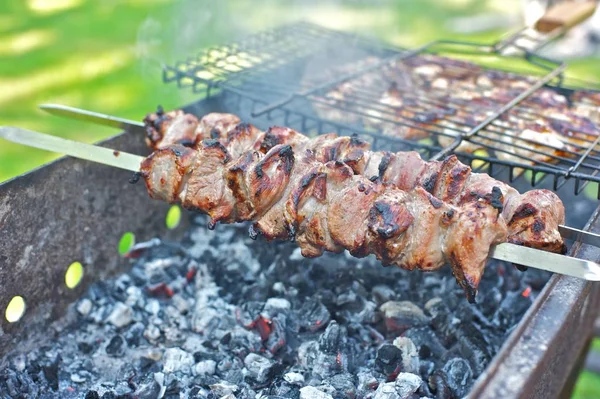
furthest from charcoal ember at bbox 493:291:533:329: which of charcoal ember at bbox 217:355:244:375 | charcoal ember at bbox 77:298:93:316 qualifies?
charcoal ember at bbox 77:298:93:316

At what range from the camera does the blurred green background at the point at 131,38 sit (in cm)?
639

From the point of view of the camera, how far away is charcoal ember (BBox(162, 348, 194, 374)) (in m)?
3.06

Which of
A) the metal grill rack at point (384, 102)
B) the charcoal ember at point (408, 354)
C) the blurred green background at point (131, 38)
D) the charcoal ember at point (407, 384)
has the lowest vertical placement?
the blurred green background at point (131, 38)

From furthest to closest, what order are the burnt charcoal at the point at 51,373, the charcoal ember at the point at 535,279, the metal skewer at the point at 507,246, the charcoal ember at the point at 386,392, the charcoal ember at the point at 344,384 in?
1. the charcoal ember at the point at 535,279
2. the burnt charcoal at the point at 51,373
3. the charcoal ember at the point at 344,384
4. the charcoal ember at the point at 386,392
5. the metal skewer at the point at 507,246

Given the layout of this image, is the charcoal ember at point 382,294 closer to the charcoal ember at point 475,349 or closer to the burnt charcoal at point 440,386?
the charcoal ember at point 475,349

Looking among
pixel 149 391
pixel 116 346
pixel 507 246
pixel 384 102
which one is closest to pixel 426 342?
pixel 507 246

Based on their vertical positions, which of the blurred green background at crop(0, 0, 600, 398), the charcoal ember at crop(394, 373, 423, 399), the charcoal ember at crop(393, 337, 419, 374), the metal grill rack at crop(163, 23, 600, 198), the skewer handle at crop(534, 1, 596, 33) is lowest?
the blurred green background at crop(0, 0, 600, 398)

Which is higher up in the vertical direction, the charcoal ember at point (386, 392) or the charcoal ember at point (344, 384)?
the charcoal ember at point (386, 392)

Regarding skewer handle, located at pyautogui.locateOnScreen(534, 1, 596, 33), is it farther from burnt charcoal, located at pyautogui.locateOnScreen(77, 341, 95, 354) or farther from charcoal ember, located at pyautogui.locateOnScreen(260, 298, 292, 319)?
burnt charcoal, located at pyautogui.locateOnScreen(77, 341, 95, 354)

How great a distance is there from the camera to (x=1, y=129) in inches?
114

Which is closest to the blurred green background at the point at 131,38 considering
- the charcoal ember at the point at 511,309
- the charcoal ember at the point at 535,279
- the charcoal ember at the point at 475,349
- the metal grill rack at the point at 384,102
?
the metal grill rack at the point at 384,102

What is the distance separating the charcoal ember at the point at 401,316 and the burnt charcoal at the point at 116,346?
4.44ft

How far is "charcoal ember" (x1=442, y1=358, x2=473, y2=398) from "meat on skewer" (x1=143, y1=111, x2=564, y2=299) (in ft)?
2.46

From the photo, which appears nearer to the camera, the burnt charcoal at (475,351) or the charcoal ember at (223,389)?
the charcoal ember at (223,389)
